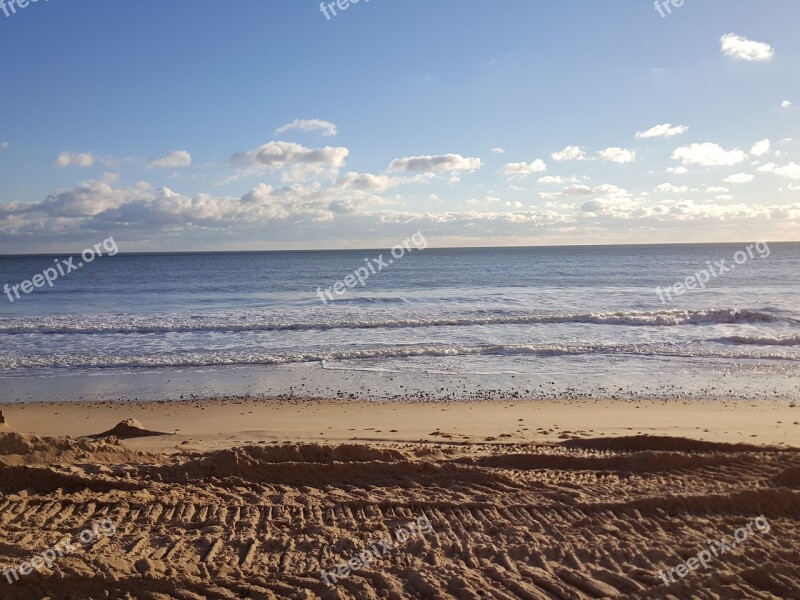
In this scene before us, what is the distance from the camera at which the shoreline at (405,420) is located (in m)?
8.69

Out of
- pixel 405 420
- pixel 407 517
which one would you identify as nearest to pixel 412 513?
pixel 407 517

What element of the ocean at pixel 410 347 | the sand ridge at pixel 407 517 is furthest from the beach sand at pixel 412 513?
the ocean at pixel 410 347

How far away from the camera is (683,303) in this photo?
2727 cm

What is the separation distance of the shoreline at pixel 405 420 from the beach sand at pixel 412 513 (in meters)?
0.10

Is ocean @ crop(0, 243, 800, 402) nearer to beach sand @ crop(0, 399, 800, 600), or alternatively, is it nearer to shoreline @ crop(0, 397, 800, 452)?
shoreline @ crop(0, 397, 800, 452)

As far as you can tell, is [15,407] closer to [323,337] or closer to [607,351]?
[323,337]

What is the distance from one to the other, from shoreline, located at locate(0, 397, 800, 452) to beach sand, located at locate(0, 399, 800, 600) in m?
0.10

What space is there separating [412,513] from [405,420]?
4.21m

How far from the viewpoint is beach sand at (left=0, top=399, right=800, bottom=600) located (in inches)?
176

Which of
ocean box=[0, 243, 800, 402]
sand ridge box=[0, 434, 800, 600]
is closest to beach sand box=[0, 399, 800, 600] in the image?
sand ridge box=[0, 434, 800, 600]

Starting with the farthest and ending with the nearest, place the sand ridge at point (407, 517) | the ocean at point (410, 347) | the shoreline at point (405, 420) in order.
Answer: the ocean at point (410, 347), the shoreline at point (405, 420), the sand ridge at point (407, 517)

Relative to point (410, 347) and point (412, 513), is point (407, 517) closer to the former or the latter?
point (412, 513)

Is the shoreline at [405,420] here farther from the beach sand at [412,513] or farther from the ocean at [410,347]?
the ocean at [410,347]

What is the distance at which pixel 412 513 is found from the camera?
5.75 meters
